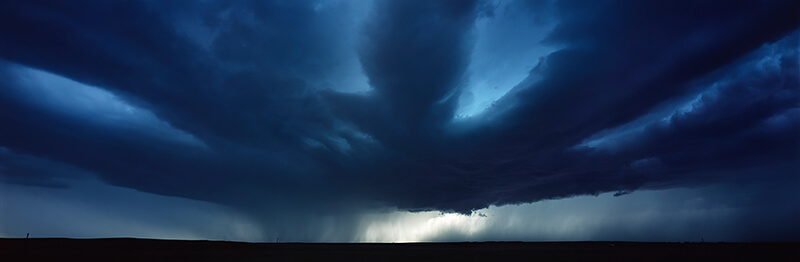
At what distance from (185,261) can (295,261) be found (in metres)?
18.0

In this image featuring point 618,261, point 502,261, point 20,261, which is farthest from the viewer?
point 502,261

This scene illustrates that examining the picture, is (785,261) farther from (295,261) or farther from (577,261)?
(295,261)

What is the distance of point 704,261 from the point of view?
187 ft

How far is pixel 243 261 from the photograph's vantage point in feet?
192

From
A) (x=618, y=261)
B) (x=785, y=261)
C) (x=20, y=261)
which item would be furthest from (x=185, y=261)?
(x=785, y=261)

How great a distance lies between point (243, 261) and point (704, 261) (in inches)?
2989

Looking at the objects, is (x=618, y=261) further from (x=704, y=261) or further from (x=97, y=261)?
(x=97, y=261)

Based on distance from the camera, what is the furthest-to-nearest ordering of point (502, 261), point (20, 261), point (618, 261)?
point (502, 261) → point (618, 261) → point (20, 261)

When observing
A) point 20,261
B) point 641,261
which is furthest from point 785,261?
point 20,261

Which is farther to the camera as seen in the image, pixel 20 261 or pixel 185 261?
pixel 185 261

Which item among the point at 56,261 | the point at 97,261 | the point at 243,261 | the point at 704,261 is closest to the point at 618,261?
the point at 704,261

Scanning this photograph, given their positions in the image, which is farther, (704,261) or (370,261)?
(370,261)

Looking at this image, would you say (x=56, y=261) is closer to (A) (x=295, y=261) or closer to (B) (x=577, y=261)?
(A) (x=295, y=261)

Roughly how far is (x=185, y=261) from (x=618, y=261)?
2779 inches
